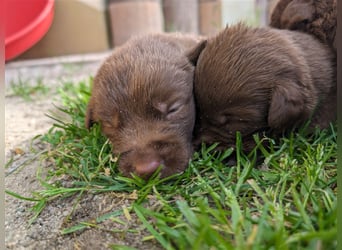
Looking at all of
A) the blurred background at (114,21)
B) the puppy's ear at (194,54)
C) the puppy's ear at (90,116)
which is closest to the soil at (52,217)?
the puppy's ear at (90,116)

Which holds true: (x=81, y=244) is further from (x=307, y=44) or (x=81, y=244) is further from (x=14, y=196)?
(x=307, y=44)

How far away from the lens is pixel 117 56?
105 inches

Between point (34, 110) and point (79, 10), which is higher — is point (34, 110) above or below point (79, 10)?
below

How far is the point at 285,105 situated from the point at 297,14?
3.76 feet

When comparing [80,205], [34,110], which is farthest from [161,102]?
[34,110]

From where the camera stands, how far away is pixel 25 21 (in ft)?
18.9

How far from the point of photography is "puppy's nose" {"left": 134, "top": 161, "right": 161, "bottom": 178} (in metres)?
2.12

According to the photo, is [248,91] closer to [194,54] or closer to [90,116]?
[194,54]

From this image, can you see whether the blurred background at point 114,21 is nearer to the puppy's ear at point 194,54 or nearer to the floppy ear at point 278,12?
the floppy ear at point 278,12

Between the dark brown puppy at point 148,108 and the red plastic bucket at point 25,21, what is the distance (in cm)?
303

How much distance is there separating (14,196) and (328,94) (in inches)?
76.5

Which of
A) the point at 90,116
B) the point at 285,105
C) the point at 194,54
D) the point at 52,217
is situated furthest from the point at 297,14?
the point at 52,217

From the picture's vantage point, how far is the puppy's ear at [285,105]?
2.34m

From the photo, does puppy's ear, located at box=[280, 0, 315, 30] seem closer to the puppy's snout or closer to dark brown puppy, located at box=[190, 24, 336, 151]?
dark brown puppy, located at box=[190, 24, 336, 151]
